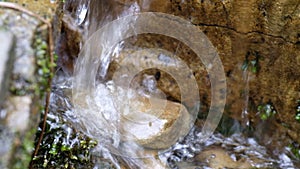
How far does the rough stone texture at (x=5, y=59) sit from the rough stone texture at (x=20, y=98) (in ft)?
0.05

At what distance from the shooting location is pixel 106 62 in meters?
4.20

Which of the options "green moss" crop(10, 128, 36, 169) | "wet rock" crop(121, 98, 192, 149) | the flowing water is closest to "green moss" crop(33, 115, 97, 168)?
the flowing water

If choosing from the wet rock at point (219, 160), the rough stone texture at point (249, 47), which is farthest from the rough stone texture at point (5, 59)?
the wet rock at point (219, 160)

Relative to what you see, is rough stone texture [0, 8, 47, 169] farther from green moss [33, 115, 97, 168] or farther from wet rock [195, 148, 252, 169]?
wet rock [195, 148, 252, 169]

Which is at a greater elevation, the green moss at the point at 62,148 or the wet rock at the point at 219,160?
the green moss at the point at 62,148

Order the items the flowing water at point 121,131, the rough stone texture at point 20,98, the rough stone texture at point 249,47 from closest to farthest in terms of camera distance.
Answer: the rough stone texture at point 20,98, the flowing water at point 121,131, the rough stone texture at point 249,47

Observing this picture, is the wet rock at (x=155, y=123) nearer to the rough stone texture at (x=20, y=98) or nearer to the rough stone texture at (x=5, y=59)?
the rough stone texture at (x=20, y=98)

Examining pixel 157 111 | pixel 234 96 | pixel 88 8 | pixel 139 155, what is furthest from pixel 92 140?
pixel 234 96

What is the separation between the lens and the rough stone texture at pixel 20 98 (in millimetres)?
1926

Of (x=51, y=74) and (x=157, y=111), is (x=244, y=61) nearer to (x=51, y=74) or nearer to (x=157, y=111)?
(x=157, y=111)

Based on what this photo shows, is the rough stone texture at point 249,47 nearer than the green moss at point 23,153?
No

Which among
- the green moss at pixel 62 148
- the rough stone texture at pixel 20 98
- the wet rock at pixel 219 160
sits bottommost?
the wet rock at pixel 219 160

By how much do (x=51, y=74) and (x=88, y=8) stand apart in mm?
1996

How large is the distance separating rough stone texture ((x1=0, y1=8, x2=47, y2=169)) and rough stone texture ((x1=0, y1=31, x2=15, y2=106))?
1 cm
